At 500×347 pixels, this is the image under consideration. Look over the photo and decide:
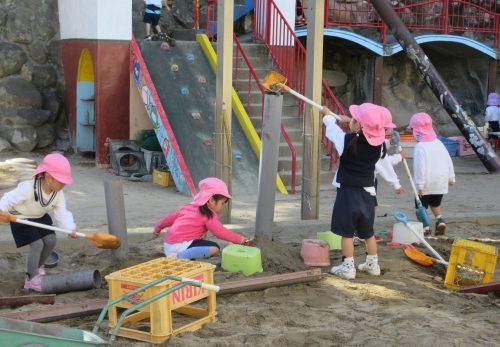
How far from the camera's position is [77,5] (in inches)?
500

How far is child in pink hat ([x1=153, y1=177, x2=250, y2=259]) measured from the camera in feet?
20.6

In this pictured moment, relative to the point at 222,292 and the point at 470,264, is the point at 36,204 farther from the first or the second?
the point at 470,264

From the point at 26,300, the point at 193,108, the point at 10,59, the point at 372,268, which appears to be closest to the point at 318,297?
the point at 372,268

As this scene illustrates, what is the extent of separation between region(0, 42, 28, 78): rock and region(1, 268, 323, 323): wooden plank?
8921mm

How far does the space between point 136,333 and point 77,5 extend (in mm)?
9089

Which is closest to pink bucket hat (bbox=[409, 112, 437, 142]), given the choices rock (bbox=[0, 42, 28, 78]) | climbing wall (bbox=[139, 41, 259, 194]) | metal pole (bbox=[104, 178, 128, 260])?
metal pole (bbox=[104, 178, 128, 260])

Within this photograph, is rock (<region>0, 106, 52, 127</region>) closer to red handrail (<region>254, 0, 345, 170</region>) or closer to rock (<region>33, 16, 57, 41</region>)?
rock (<region>33, 16, 57, 41</region>)

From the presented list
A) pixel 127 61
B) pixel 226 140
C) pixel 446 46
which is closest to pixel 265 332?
pixel 226 140

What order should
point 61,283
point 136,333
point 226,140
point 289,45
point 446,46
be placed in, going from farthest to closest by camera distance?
point 446,46 < point 289,45 < point 226,140 < point 61,283 < point 136,333

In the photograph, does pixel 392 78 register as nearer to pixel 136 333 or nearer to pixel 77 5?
pixel 77 5

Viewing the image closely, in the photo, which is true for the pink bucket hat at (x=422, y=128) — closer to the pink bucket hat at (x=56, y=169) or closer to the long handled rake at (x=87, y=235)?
the long handled rake at (x=87, y=235)

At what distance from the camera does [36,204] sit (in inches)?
231

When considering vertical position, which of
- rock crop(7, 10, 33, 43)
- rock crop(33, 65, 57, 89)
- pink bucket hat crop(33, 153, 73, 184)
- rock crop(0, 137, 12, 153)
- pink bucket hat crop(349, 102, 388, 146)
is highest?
rock crop(7, 10, 33, 43)

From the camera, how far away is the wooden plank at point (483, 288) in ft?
18.5
